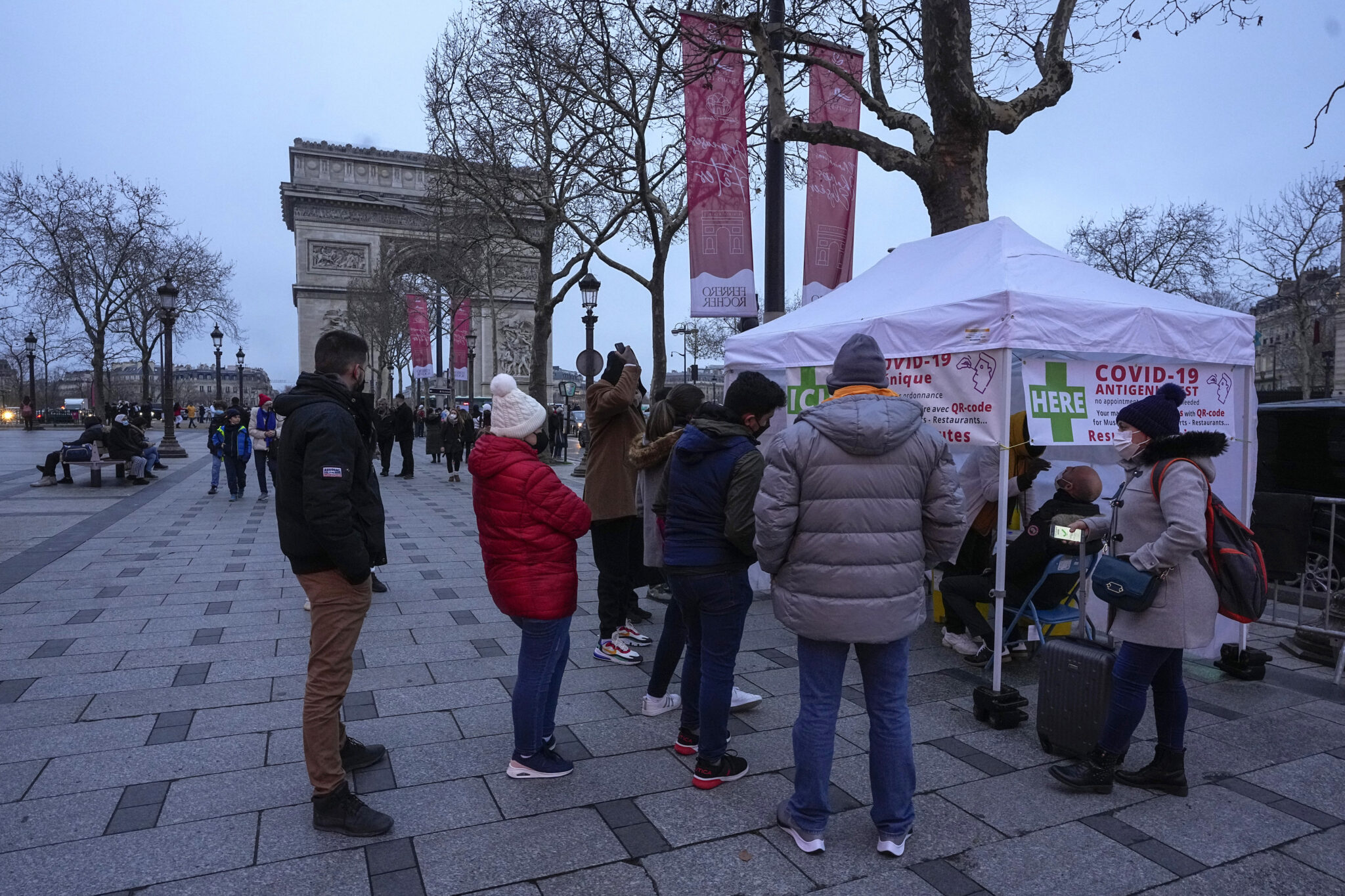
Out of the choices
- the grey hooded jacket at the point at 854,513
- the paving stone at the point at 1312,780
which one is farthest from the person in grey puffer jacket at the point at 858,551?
the paving stone at the point at 1312,780

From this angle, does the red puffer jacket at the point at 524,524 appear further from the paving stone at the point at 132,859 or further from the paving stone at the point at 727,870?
the paving stone at the point at 132,859

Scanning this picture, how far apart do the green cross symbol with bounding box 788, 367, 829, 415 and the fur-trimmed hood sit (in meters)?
1.76

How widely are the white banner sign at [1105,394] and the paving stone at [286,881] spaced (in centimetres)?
406

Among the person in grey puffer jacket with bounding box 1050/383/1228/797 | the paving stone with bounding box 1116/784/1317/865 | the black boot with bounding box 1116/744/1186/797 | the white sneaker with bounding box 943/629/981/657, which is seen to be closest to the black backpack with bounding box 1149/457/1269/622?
the person in grey puffer jacket with bounding box 1050/383/1228/797

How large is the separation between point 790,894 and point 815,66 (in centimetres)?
917

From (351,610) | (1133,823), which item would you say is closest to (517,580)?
(351,610)

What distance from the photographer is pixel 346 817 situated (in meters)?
3.31

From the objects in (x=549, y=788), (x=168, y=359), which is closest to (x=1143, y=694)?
(x=549, y=788)

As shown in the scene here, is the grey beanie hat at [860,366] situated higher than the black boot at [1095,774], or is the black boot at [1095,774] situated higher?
the grey beanie hat at [860,366]

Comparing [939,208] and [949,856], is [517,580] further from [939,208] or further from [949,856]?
[939,208]

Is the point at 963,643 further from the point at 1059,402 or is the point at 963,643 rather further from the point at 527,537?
the point at 527,537

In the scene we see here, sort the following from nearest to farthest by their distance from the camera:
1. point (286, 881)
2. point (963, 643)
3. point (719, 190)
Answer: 1. point (286, 881)
2. point (963, 643)
3. point (719, 190)

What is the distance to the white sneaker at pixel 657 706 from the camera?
4.60 meters

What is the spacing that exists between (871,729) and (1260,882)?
59.0 inches
